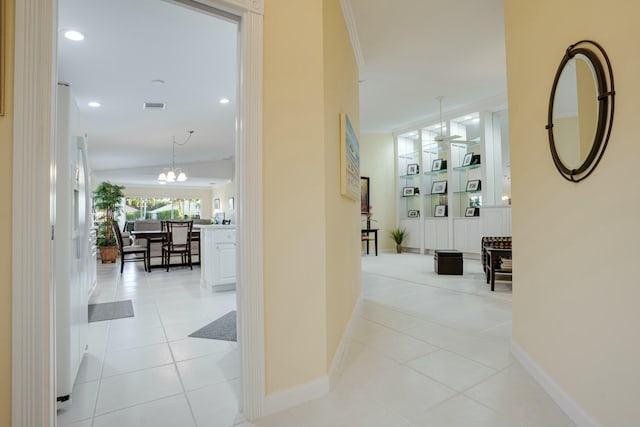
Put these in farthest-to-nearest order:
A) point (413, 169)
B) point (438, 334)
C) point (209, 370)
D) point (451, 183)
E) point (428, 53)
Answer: point (413, 169), point (451, 183), point (428, 53), point (438, 334), point (209, 370)

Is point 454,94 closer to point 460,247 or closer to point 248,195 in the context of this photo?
point 460,247

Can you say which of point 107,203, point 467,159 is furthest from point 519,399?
point 107,203

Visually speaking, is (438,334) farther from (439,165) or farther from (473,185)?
(439,165)

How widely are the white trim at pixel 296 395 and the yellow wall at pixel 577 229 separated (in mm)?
1219

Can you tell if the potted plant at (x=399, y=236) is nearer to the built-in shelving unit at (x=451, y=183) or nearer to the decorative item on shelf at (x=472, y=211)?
the built-in shelving unit at (x=451, y=183)

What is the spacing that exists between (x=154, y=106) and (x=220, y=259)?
92.5 inches

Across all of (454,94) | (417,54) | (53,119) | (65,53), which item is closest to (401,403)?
(53,119)

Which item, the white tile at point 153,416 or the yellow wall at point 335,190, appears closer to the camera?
the white tile at point 153,416

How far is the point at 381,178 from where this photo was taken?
8.34m

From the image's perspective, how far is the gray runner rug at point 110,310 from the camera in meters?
3.29

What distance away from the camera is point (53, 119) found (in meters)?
1.16

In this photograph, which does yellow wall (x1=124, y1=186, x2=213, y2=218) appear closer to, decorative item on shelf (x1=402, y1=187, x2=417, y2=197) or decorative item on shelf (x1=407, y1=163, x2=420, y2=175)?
decorative item on shelf (x1=402, y1=187, x2=417, y2=197)

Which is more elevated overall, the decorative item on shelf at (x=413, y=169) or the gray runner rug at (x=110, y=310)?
the decorative item on shelf at (x=413, y=169)

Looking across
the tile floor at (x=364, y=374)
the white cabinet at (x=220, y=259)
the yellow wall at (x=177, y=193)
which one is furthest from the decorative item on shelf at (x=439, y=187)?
the yellow wall at (x=177, y=193)
